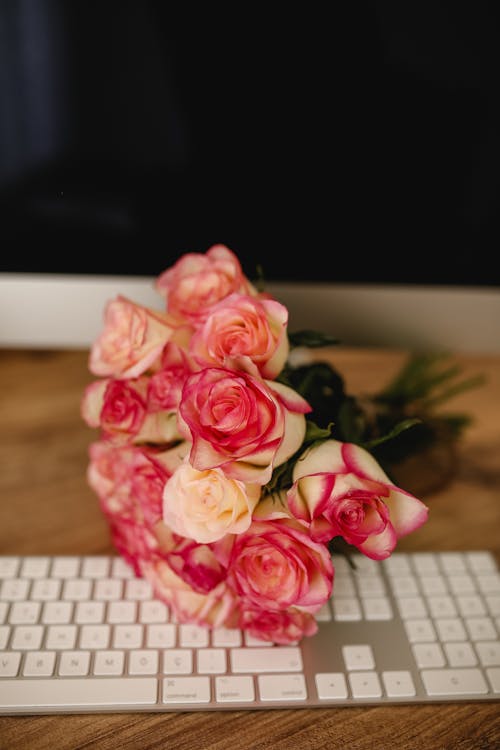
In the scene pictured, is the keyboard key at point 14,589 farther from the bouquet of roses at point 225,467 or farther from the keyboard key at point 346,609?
the keyboard key at point 346,609

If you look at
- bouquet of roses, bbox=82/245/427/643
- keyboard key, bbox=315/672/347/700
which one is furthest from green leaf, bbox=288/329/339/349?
keyboard key, bbox=315/672/347/700

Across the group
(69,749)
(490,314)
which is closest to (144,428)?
(69,749)

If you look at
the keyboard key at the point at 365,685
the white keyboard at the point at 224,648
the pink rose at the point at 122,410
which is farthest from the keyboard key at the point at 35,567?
the keyboard key at the point at 365,685

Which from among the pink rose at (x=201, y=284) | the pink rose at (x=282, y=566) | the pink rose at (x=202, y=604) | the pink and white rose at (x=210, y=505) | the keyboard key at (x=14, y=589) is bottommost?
the keyboard key at (x=14, y=589)

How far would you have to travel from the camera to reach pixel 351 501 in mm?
360

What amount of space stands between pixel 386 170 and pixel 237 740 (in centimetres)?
39

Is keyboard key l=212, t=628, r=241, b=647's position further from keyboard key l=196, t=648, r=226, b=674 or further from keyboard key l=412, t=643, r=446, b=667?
keyboard key l=412, t=643, r=446, b=667

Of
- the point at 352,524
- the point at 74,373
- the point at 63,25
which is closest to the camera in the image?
the point at 352,524

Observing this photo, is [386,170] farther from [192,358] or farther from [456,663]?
[456,663]

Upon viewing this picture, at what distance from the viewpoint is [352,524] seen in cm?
36

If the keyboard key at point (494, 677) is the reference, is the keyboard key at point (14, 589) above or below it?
above

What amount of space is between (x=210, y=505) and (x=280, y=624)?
100mm

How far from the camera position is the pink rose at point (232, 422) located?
1.16 feet

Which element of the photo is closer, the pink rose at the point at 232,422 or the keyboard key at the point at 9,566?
the pink rose at the point at 232,422
